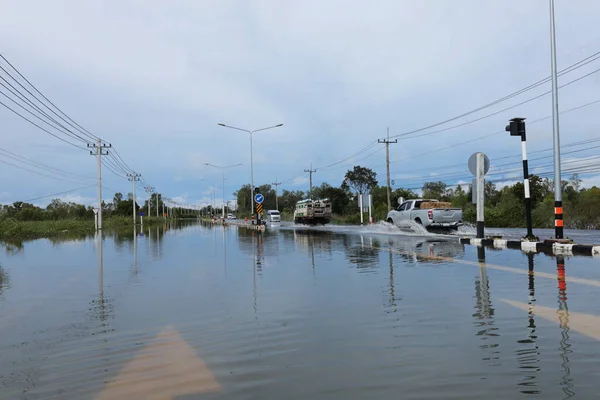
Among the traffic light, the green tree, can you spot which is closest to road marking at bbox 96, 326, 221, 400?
the traffic light

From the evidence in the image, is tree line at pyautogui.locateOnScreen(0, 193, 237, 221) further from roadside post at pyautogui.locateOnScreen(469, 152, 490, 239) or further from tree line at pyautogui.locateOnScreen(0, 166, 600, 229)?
roadside post at pyautogui.locateOnScreen(469, 152, 490, 239)

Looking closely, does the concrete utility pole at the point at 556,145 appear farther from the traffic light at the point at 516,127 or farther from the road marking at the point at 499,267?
the road marking at the point at 499,267

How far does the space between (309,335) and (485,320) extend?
218cm

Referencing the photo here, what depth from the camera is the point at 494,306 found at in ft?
21.2

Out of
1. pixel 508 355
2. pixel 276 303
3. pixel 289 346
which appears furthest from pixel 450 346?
pixel 276 303

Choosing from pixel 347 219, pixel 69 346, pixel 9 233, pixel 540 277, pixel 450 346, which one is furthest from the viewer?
pixel 347 219

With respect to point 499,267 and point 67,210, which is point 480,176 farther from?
point 67,210

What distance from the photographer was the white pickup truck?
24.1 m

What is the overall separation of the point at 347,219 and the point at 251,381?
189 ft

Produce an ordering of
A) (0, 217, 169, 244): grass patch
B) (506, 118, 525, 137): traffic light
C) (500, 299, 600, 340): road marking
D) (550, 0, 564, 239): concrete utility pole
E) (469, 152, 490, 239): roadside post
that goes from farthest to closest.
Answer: (0, 217, 169, 244): grass patch → (469, 152, 490, 239): roadside post → (506, 118, 525, 137): traffic light → (550, 0, 564, 239): concrete utility pole → (500, 299, 600, 340): road marking

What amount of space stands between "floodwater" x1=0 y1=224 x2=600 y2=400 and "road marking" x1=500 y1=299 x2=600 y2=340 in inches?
0.8

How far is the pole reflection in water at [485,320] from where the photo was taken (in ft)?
14.8

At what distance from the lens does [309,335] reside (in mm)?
5273

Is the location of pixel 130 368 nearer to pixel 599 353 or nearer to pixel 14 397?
pixel 14 397
